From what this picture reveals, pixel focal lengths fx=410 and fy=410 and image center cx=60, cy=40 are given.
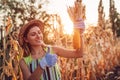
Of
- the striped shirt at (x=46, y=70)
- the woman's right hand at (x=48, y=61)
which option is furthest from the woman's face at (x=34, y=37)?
the woman's right hand at (x=48, y=61)

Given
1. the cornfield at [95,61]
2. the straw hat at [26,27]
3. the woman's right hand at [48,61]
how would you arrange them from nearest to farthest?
1. the woman's right hand at [48,61]
2. the straw hat at [26,27]
3. the cornfield at [95,61]

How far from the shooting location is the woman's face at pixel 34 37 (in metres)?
3.08

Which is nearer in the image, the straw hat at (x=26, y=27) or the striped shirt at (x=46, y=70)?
the striped shirt at (x=46, y=70)

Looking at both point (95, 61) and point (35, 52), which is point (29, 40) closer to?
point (35, 52)

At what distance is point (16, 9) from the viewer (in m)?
21.2

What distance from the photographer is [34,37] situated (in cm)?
310

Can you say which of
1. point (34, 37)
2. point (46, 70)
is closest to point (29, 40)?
point (34, 37)

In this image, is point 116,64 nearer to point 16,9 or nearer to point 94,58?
point 94,58

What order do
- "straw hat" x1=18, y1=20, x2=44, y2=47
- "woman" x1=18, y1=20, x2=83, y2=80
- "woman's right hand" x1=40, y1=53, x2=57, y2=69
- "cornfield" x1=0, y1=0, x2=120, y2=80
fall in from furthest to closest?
1. "cornfield" x1=0, y1=0, x2=120, y2=80
2. "straw hat" x1=18, y1=20, x2=44, y2=47
3. "woman" x1=18, y1=20, x2=83, y2=80
4. "woman's right hand" x1=40, y1=53, x2=57, y2=69

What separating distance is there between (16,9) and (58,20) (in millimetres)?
15989

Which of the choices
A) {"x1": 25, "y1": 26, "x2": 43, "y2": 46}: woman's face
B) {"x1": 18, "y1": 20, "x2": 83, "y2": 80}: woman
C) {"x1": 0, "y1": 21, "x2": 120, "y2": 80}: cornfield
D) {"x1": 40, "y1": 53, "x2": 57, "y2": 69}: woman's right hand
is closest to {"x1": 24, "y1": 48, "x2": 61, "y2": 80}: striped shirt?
{"x1": 18, "y1": 20, "x2": 83, "y2": 80}: woman

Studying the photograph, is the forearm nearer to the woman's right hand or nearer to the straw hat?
the woman's right hand

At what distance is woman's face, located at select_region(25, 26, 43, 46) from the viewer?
3078 millimetres

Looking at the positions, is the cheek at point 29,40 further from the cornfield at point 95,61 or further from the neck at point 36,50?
the cornfield at point 95,61
